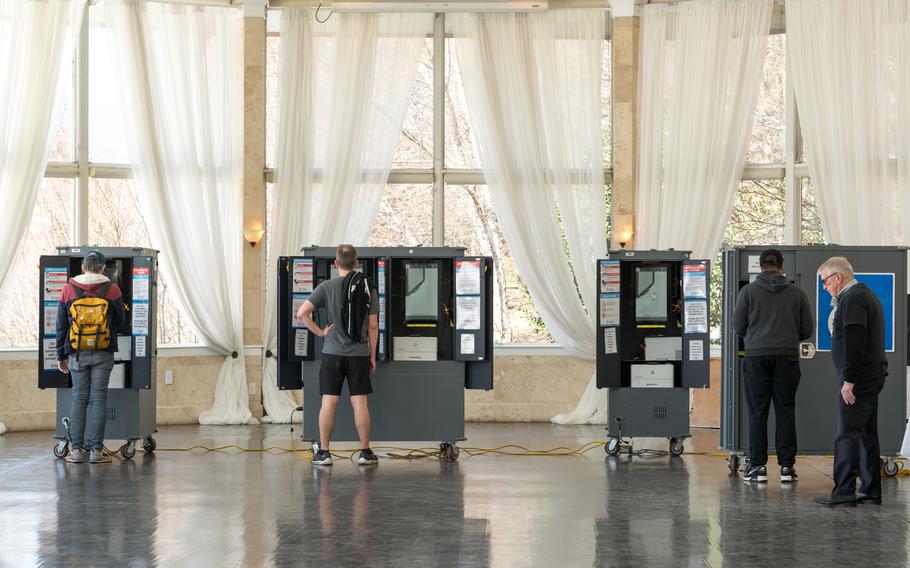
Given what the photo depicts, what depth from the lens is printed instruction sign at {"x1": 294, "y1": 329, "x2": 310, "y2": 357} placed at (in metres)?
9.06

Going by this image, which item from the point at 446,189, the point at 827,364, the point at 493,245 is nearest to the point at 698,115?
the point at 493,245

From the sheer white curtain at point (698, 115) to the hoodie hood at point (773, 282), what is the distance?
14.8ft

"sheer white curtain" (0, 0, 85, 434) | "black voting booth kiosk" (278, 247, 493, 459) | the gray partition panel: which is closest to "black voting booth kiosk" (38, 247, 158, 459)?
"black voting booth kiosk" (278, 247, 493, 459)

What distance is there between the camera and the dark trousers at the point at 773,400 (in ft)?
25.2

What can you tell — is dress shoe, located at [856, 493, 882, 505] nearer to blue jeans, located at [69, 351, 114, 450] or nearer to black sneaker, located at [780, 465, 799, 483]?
black sneaker, located at [780, 465, 799, 483]

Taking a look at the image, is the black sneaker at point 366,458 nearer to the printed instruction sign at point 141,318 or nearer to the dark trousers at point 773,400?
the printed instruction sign at point 141,318

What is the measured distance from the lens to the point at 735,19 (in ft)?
40.3

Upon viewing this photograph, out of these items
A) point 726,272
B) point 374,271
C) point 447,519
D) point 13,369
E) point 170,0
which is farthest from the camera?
point 170,0

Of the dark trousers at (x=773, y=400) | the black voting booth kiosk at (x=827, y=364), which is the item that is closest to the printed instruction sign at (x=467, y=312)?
the black voting booth kiosk at (x=827, y=364)

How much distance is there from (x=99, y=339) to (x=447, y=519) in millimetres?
3500

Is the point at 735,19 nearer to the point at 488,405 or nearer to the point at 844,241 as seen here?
the point at 844,241

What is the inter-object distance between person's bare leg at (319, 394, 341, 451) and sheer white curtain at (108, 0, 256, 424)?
12.3 ft

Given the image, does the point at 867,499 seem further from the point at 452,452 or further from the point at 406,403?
the point at 406,403

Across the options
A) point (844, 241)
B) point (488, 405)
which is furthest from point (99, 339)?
point (844, 241)
